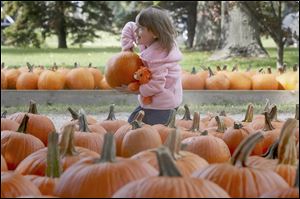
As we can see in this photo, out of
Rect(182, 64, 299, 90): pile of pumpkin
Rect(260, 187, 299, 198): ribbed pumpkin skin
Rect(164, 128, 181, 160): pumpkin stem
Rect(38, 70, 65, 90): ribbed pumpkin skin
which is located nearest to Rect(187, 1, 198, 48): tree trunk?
Rect(182, 64, 299, 90): pile of pumpkin

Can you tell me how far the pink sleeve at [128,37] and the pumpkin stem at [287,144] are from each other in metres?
3.00

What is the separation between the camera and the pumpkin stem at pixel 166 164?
179 cm

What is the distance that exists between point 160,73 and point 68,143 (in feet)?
9.02

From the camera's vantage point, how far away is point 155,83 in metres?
5.03

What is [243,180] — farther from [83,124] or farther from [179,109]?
[179,109]

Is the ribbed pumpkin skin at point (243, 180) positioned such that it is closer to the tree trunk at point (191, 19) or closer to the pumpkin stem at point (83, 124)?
the pumpkin stem at point (83, 124)

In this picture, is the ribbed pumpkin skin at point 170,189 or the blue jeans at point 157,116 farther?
the blue jeans at point 157,116

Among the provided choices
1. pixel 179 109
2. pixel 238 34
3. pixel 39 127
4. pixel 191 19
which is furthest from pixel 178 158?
pixel 191 19

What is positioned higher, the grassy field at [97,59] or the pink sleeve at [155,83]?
the grassy field at [97,59]

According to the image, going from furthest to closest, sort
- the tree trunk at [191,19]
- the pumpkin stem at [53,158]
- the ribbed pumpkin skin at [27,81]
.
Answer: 1. the tree trunk at [191,19]
2. the ribbed pumpkin skin at [27,81]
3. the pumpkin stem at [53,158]

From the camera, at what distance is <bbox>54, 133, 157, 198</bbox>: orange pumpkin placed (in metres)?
1.92

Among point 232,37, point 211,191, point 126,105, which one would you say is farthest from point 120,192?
point 232,37

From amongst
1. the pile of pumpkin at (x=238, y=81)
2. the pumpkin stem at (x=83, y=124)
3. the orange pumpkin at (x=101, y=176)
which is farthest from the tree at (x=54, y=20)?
the orange pumpkin at (x=101, y=176)

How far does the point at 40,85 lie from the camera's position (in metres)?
9.65
